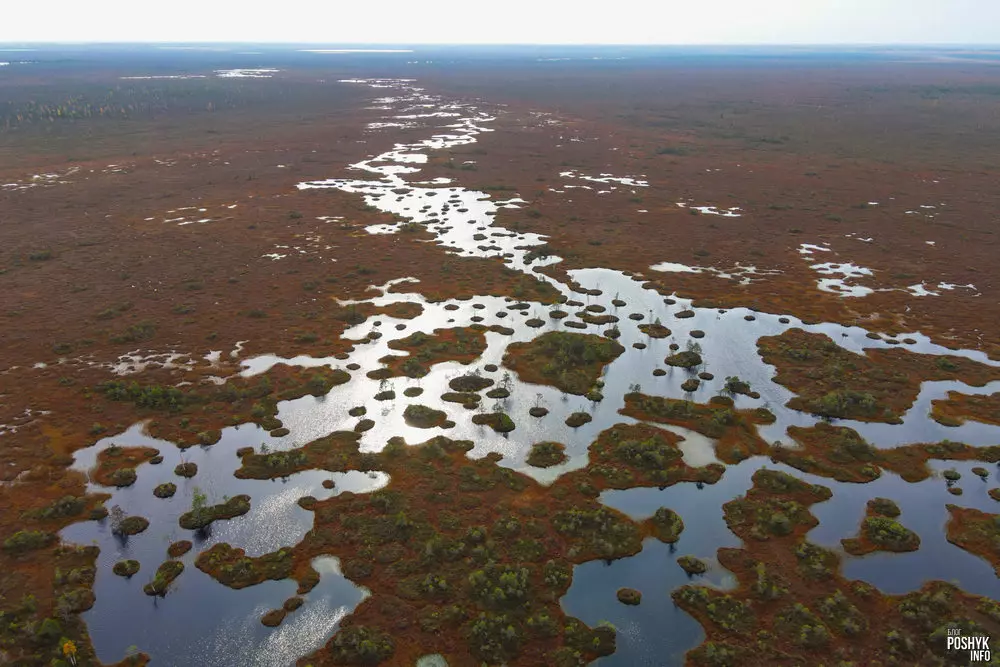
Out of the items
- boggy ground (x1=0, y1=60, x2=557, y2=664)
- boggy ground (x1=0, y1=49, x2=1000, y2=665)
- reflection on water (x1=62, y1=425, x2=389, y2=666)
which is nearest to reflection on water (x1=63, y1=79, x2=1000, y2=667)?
reflection on water (x1=62, y1=425, x2=389, y2=666)

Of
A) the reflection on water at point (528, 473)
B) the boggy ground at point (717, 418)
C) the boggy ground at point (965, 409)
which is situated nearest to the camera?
the reflection on water at point (528, 473)

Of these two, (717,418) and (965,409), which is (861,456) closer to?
(717,418)

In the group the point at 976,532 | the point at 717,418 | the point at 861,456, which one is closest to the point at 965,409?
the point at 861,456

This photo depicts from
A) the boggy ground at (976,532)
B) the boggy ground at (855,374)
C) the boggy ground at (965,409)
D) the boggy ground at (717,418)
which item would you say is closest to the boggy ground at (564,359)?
the boggy ground at (717,418)

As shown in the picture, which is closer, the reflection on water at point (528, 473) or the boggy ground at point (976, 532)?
the reflection on water at point (528, 473)

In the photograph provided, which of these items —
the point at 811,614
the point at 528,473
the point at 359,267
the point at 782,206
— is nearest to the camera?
the point at 811,614

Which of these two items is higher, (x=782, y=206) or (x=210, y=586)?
(x=782, y=206)

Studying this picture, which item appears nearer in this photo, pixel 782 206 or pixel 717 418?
pixel 717 418

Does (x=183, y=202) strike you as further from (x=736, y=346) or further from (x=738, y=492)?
(x=738, y=492)

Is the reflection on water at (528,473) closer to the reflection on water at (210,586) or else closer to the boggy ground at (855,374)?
the reflection on water at (210,586)

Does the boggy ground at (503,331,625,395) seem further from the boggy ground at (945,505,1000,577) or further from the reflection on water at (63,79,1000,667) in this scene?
the boggy ground at (945,505,1000,577)
